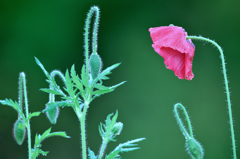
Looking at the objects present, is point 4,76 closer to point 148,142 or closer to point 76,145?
point 76,145

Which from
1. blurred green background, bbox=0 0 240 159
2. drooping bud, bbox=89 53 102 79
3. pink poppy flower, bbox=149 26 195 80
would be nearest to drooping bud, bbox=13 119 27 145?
drooping bud, bbox=89 53 102 79

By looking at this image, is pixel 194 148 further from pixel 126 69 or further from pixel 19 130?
pixel 126 69

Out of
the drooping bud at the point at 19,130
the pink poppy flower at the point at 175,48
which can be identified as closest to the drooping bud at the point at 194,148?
the pink poppy flower at the point at 175,48

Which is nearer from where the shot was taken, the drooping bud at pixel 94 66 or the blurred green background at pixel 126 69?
the drooping bud at pixel 94 66

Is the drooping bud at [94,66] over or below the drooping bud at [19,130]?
over

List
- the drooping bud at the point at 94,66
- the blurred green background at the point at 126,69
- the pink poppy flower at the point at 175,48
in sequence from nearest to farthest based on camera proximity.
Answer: the pink poppy flower at the point at 175,48 < the drooping bud at the point at 94,66 < the blurred green background at the point at 126,69

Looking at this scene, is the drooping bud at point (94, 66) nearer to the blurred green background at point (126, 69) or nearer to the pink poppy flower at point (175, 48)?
the pink poppy flower at point (175, 48)

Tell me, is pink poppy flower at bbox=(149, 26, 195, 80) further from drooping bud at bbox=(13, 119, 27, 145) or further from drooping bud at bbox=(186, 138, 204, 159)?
drooping bud at bbox=(13, 119, 27, 145)

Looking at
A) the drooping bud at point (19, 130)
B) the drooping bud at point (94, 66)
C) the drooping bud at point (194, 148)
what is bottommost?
the drooping bud at point (194, 148)
